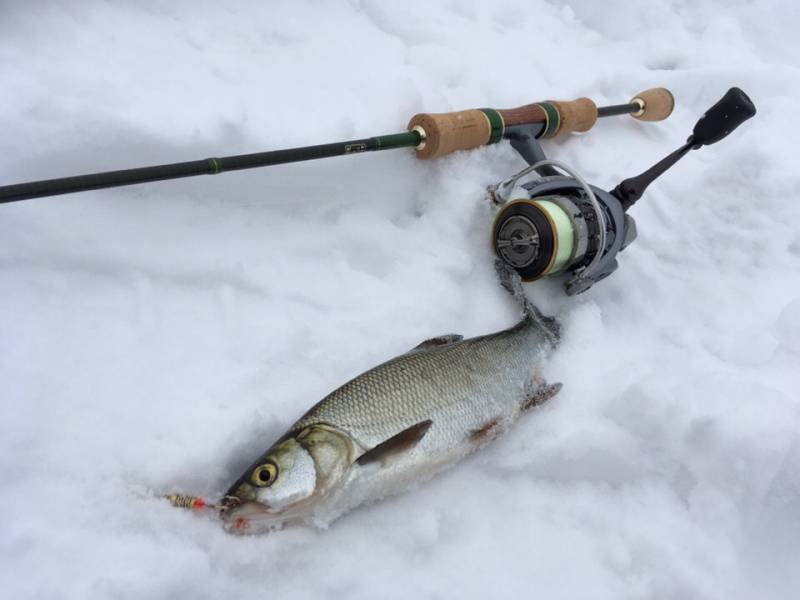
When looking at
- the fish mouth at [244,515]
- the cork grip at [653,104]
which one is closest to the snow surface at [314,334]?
the fish mouth at [244,515]

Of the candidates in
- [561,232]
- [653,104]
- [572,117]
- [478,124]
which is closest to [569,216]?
[561,232]

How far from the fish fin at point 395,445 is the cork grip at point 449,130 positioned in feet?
3.69

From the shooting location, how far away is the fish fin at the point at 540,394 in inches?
93.1

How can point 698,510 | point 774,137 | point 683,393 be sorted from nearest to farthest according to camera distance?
point 698,510 < point 683,393 < point 774,137

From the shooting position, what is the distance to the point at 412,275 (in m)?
2.54

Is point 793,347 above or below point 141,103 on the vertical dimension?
below

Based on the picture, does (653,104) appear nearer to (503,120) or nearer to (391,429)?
(503,120)

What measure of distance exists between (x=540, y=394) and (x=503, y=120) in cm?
117

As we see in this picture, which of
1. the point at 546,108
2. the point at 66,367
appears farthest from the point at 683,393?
the point at 66,367

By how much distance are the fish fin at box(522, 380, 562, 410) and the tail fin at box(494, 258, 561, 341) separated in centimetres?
23

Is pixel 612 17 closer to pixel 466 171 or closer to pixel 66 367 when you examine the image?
pixel 466 171

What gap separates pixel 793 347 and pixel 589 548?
142 cm

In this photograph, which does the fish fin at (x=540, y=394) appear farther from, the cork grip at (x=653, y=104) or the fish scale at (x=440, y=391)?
the cork grip at (x=653, y=104)

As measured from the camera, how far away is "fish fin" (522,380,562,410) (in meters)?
2.37
